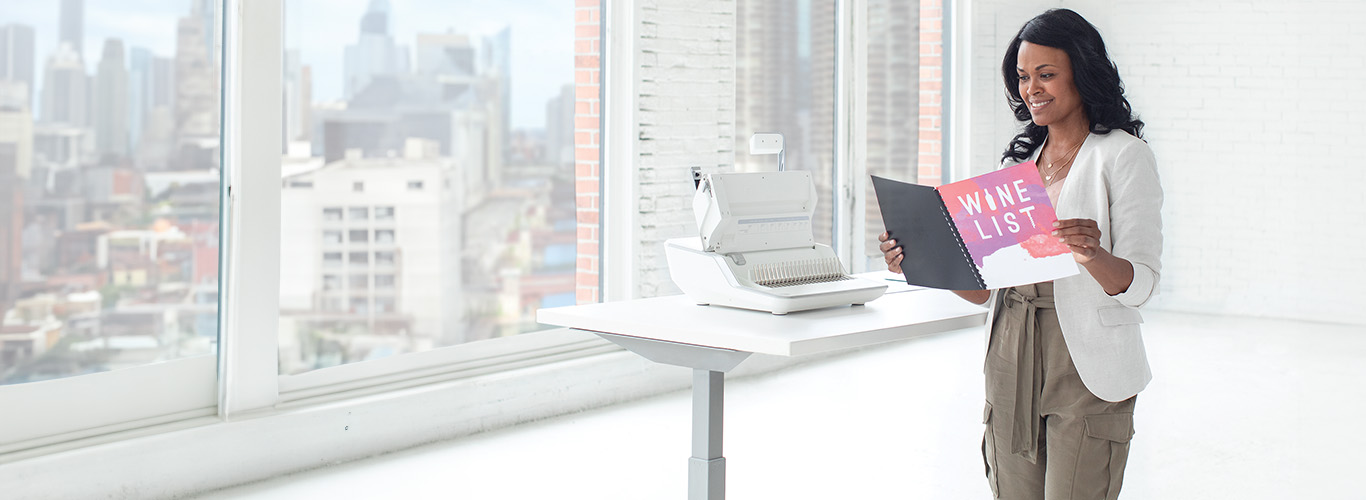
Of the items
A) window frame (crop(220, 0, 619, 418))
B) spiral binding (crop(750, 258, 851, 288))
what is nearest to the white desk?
spiral binding (crop(750, 258, 851, 288))

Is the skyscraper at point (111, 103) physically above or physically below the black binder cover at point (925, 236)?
above

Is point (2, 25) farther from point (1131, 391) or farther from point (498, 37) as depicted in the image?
point (1131, 391)

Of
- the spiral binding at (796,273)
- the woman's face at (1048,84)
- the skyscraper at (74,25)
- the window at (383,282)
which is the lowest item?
the window at (383,282)

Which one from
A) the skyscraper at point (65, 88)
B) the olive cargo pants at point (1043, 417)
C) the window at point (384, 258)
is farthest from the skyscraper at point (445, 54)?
the olive cargo pants at point (1043, 417)

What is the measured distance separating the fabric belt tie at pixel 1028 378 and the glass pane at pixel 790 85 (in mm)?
3150

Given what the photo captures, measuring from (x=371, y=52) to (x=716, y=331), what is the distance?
2.02m

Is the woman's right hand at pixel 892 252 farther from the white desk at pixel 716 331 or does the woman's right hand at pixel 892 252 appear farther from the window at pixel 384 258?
the window at pixel 384 258

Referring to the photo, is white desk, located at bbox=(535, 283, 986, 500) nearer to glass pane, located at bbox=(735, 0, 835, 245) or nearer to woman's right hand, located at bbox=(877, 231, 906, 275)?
woman's right hand, located at bbox=(877, 231, 906, 275)

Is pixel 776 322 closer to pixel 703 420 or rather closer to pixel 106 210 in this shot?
pixel 703 420

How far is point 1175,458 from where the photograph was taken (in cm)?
363

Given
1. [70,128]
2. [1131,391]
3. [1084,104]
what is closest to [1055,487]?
[1131,391]

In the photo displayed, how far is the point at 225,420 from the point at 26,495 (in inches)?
22.3

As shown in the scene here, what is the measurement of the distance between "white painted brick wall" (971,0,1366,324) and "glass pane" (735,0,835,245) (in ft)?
5.30

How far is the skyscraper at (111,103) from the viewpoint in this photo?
9.75 ft
